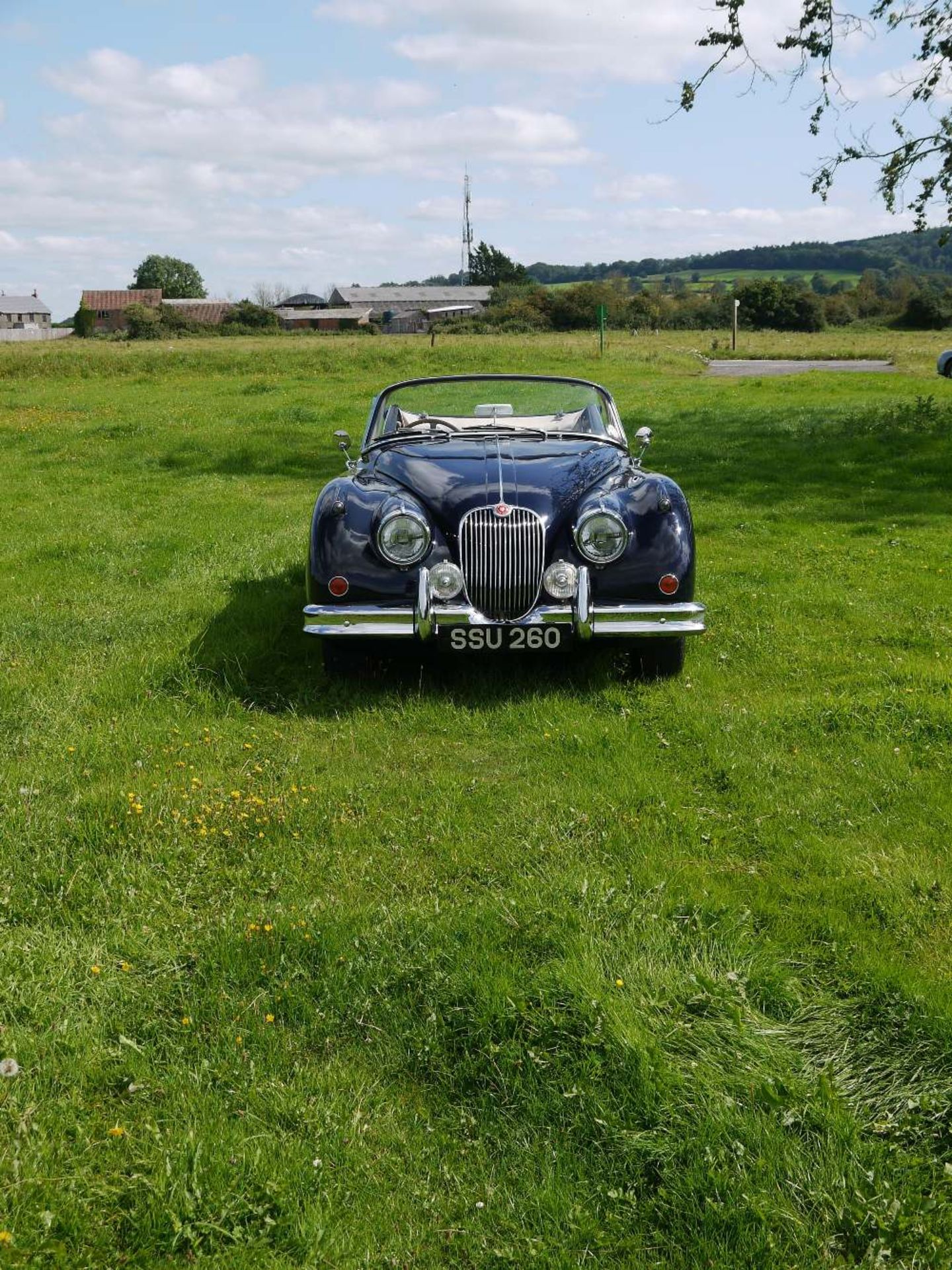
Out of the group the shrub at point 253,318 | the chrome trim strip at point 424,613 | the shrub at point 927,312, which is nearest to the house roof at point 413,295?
the shrub at point 253,318

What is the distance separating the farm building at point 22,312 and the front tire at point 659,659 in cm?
11530

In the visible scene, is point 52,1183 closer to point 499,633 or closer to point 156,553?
point 499,633

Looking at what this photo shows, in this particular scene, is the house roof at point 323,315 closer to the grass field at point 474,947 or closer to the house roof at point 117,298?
the house roof at point 117,298

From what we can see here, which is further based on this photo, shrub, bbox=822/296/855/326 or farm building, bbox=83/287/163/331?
farm building, bbox=83/287/163/331

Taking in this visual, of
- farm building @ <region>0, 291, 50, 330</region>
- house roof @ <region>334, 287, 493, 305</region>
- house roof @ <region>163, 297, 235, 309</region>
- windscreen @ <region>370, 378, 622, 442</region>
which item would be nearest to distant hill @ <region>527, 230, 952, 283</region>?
house roof @ <region>334, 287, 493, 305</region>

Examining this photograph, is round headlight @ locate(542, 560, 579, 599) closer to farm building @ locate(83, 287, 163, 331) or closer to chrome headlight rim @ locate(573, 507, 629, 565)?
chrome headlight rim @ locate(573, 507, 629, 565)

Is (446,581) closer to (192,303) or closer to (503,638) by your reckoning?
(503,638)

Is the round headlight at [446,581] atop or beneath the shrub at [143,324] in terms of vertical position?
beneath

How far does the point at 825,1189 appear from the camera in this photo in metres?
2.20

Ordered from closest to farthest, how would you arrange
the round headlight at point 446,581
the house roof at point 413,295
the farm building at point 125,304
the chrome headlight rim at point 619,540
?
1. the round headlight at point 446,581
2. the chrome headlight rim at point 619,540
3. the farm building at point 125,304
4. the house roof at point 413,295

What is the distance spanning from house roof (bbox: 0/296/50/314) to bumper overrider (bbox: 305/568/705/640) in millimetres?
118314

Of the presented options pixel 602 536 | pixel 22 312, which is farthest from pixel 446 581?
pixel 22 312

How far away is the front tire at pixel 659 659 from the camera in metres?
5.44

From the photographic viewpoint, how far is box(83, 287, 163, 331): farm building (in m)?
95.1
